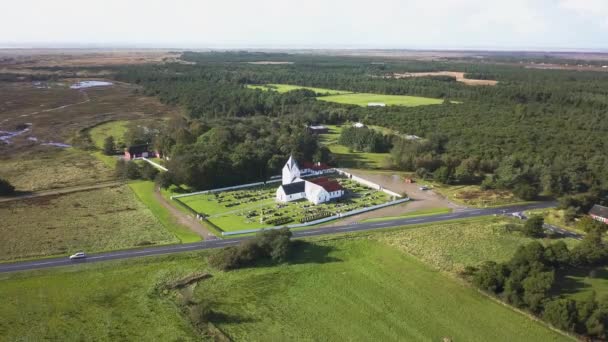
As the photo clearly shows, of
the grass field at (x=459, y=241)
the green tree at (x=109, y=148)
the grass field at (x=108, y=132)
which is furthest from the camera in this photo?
the grass field at (x=108, y=132)

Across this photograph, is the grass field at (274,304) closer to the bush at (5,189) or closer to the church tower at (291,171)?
the church tower at (291,171)

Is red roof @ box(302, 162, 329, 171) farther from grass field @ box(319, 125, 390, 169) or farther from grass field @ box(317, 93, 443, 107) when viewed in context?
grass field @ box(317, 93, 443, 107)

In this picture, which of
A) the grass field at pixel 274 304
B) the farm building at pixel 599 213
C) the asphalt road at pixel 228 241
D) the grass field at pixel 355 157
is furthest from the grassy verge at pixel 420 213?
the grass field at pixel 355 157

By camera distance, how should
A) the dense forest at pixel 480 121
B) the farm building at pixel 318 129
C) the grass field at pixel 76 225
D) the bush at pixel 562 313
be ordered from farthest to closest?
the farm building at pixel 318 129
the dense forest at pixel 480 121
the grass field at pixel 76 225
the bush at pixel 562 313

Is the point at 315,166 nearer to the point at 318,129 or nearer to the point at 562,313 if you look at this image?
the point at 318,129

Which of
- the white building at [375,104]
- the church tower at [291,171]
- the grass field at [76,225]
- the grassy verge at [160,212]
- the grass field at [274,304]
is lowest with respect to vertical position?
the grass field at [274,304]

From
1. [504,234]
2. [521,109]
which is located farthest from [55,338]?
[521,109]

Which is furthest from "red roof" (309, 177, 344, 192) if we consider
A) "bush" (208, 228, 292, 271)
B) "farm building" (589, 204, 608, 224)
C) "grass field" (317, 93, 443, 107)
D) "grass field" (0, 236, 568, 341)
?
"grass field" (317, 93, 443, 107)
